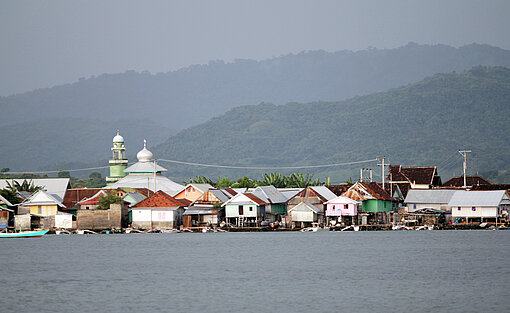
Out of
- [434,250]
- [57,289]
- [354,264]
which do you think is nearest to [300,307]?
[57,289]

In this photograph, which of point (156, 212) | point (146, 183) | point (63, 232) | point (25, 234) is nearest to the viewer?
point (25, 234)

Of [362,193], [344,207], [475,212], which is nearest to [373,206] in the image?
[362,193]

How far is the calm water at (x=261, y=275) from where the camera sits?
1700 inches

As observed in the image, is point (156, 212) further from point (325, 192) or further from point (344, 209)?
point (325, 192)

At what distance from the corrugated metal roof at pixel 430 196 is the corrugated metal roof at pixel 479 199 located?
20.5 ft

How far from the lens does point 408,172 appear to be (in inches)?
4887

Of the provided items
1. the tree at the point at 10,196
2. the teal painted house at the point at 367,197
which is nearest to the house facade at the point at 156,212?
the tree at the point at 10,196

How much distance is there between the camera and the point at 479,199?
301 feet

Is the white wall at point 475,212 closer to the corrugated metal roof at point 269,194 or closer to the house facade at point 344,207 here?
the house facade at point 344,207

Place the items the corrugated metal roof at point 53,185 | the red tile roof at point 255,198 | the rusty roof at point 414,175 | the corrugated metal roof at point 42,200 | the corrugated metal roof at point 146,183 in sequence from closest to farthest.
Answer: the red tile roof at point 255,198, the corrugated metal roof at point 42,200, the corrugated metal roof at point 53,185, the corrugated metal roof at point 146,183, the rusty roof at point 414,175

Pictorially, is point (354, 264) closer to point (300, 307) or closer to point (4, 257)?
point (300, 307)

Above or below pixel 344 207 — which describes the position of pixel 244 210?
below

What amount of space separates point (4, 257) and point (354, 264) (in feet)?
101

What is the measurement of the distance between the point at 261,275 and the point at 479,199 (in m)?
44.3
